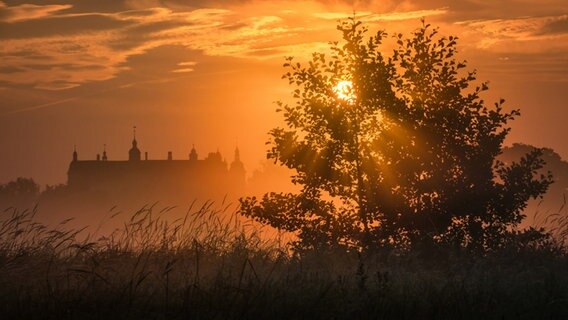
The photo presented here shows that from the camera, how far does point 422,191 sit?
705 inches

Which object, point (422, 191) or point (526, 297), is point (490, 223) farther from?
point (526, 297)

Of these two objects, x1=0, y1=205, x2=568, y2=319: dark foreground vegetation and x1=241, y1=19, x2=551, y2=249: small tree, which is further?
x1=241, y1=19, x2=551, y2=249: small tree

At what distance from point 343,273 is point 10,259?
16.1 ft

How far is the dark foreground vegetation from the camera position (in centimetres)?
1046

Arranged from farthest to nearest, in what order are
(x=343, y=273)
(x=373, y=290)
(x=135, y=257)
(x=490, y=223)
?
1. (x=490, y=223)
2. (x=135, y=257)
3. (x=343, y=273)
4. (x=373, y=290)

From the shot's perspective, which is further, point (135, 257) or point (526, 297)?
point (135, 257)

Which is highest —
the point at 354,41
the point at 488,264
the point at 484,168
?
the point at 354,41

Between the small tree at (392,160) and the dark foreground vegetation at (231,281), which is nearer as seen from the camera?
the dark foreground vegetation at (231,281)

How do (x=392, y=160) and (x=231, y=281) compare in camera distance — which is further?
(x=392, y=160)

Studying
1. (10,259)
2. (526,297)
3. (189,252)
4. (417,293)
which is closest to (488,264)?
(526,297)

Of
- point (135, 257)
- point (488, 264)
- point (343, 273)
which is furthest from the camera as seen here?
point (488, 264)

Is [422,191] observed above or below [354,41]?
below

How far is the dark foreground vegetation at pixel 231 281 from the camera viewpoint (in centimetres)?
1046

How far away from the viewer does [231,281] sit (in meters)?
11.4
